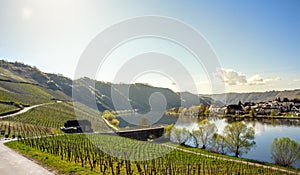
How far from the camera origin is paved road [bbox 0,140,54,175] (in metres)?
13.1

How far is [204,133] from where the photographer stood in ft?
162

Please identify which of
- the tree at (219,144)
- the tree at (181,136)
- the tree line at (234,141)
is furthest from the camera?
the tree at (181,136)

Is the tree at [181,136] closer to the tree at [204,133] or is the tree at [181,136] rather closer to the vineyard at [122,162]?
the tree at [204,133]

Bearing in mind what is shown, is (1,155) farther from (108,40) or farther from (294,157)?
(294,157)

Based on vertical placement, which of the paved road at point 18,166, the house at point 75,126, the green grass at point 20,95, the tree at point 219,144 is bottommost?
the tree at point 219,144

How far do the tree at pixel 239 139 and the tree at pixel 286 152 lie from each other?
19.1ft

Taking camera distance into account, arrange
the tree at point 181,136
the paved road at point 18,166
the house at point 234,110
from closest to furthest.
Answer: the paved road at point 18,166 < the tree at point 181,136 < the house at point 234,110

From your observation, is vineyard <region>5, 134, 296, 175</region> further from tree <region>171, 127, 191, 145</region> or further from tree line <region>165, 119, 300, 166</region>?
tree <region>171, 127, 191, 145</region>

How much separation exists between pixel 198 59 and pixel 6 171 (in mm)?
15517

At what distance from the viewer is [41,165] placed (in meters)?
14.7

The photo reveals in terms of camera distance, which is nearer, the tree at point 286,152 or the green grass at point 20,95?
the tree at point 286,152

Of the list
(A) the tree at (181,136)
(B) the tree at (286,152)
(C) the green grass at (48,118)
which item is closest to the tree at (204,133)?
(A) the tree at (181,136)

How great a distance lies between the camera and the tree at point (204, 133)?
48.7 m

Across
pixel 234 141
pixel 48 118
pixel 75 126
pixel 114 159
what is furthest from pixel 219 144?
pixel 48 118
